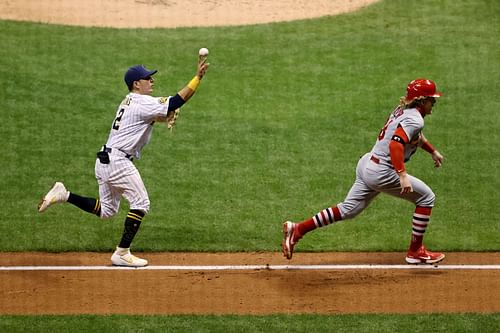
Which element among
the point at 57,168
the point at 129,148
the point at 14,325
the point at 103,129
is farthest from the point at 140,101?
the point at 103,129

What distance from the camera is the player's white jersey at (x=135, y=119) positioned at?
9141mm

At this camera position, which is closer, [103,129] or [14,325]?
[14,325]

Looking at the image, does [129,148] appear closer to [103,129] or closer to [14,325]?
[14,325]

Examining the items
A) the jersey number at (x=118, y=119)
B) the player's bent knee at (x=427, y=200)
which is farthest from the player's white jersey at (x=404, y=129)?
→ the jersey number at (x=118, y=119)

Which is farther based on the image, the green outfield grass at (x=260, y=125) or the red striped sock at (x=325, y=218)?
the green outfield grass at (x=260, y=125)

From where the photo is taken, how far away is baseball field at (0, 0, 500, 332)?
853 cm

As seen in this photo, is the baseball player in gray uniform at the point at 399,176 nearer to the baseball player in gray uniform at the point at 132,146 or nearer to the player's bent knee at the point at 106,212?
the baseball player in gray uniform at the point at 132,146

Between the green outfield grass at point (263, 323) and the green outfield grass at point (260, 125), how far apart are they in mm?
1806

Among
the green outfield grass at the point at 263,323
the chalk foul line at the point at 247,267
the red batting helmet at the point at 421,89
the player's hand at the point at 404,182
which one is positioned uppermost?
the red batting helmet at the point at 421,89

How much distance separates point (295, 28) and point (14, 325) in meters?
9.16

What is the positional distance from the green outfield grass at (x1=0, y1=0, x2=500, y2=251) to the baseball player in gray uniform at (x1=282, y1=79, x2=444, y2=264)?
0.68 meters

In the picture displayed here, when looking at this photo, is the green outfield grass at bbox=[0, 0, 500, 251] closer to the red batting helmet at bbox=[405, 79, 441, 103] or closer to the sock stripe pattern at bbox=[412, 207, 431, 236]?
the sock stripe pattern at bbox=[412, 207, 431, 236]

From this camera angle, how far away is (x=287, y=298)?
28.4ft

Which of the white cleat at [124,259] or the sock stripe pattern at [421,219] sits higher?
the sock stripe pattern at [421,219]
